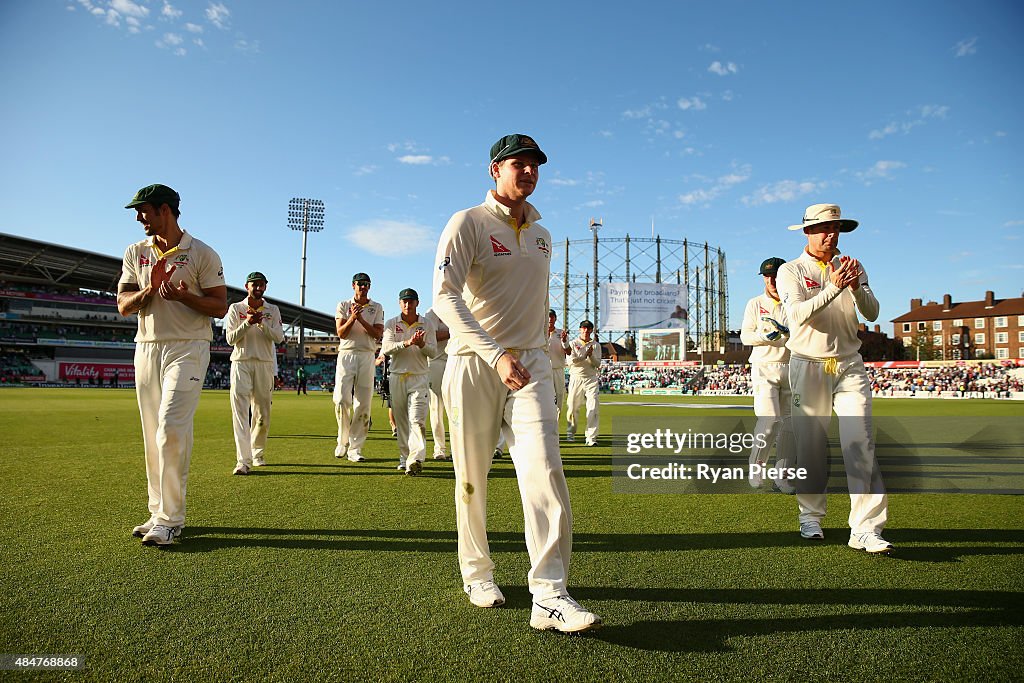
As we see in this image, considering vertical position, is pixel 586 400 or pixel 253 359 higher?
pixel 253 359

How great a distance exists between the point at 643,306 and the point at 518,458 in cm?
5883

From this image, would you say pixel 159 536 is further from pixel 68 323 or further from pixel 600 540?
pixel 68 323

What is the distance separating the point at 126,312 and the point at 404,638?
12.1ft

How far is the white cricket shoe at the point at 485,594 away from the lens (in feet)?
10.8

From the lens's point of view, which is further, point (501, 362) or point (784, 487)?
point (784, 487)

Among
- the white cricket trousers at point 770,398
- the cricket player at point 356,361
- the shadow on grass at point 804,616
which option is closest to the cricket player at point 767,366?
the white cricket trousers at point 770,398

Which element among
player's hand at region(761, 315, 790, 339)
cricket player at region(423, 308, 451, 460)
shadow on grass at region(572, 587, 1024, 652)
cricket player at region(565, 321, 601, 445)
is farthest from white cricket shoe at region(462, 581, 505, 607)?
cricket player at region(565, 321, 601, 445)

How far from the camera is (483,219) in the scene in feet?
11.3

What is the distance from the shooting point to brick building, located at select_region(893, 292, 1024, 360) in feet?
293

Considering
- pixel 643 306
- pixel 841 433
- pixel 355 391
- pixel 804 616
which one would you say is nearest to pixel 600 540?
pixel 804 616

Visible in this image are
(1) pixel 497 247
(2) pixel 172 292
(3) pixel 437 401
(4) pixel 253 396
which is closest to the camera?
(1) pixel 497 247

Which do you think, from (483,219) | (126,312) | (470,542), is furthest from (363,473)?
(483,219)

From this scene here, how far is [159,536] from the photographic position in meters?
4.35

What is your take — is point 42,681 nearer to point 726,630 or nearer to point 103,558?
point 103,558
